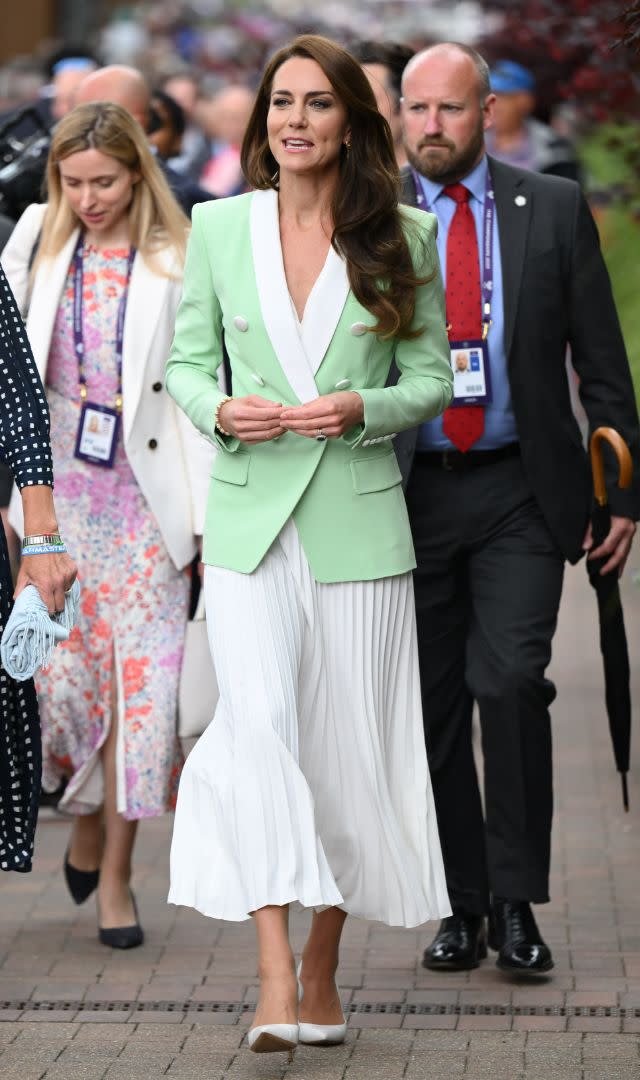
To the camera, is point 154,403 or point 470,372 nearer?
point 470,372

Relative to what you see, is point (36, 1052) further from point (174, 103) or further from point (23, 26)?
point (23, 26)

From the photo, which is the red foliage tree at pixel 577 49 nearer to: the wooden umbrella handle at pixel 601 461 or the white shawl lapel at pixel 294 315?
the white shawl lapel at pixel 294 315

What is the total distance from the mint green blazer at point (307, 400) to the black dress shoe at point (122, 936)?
156 centimetres

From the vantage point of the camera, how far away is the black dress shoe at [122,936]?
629 centimetres

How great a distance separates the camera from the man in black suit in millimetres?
5824

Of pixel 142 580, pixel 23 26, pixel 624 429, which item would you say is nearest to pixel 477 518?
pixel 624 429

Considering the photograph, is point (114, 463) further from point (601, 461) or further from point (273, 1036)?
point (273, 1036)

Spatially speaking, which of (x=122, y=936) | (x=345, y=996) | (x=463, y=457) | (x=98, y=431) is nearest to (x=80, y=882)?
(x=122, y=936)

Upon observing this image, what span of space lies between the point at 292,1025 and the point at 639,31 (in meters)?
2.34

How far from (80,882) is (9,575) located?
1801 millimetres

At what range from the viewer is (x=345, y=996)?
5723 millimetres

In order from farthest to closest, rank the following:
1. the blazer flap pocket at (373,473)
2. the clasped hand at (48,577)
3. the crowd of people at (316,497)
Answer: the blazer flap pocket at (373,473) < the crowd of people at (316,497) < the clasped hand at (48,577)

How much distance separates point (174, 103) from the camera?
9.41 metres

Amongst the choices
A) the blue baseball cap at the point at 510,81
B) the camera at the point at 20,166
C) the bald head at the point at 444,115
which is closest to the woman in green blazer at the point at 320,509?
the bald head at the point at 444,115
